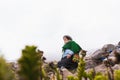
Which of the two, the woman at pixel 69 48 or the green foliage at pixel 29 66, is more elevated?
the woman at pixel 69 48

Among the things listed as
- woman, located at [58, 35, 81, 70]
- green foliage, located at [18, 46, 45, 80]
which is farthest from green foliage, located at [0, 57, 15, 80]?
woman, located at [58, 35, 81, 70]

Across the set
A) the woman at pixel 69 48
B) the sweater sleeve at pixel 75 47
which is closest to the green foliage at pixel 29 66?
the woman at pixel 69 48

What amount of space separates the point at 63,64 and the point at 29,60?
677 inches

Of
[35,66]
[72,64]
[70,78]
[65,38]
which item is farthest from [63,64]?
[35,66]

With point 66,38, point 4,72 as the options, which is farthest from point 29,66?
point 66,38

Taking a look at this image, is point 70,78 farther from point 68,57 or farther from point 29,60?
point 68,57

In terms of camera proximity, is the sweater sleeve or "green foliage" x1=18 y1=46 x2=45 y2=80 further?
the sweater sleeve

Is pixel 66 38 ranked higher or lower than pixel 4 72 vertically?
higher

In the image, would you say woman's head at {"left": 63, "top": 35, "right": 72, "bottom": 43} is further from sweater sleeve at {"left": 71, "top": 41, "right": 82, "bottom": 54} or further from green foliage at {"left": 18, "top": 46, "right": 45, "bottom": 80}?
green foliage at {"left": 18, "top": 46, "right": 45, "bottom": 80}

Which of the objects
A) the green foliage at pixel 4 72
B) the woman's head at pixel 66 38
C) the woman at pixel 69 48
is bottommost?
the green foliage at pixel 4 72

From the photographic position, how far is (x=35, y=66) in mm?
1048

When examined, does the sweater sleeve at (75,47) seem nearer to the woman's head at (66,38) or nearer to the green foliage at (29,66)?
the woman's head at (66,38)

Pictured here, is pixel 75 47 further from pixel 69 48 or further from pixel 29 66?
pixel 29 66

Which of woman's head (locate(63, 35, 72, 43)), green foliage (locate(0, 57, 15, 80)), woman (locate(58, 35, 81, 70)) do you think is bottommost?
green foliage (locate(0, 57, 15, 80))
